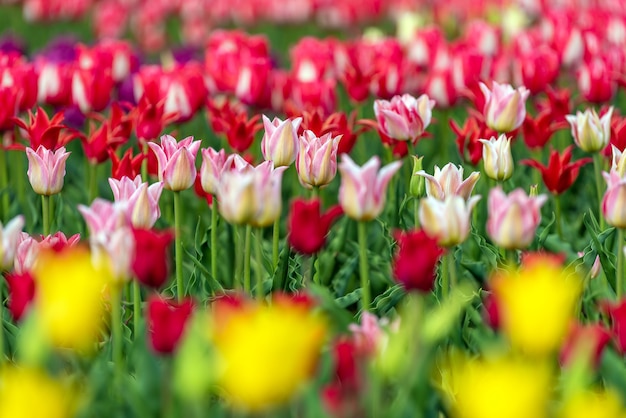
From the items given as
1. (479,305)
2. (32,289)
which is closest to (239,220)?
(32,289)

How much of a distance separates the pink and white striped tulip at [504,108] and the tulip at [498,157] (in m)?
0.40

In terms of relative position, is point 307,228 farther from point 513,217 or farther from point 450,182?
point 450,182

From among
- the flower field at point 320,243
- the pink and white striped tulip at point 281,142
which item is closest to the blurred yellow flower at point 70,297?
the flower field at point 320,243

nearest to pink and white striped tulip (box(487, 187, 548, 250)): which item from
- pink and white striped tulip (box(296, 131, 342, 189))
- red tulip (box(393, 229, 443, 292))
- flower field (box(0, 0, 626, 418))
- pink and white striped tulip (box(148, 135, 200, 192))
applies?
flower field (box(0, 0, 626, 418))

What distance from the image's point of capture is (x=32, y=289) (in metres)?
2.15

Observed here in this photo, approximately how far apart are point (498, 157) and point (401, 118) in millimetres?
440

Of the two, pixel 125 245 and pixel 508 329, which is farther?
pixel 125 245

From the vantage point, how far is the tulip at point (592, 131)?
3.38 metres

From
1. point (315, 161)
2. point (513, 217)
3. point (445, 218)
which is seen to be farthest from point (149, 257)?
point (315, 161)

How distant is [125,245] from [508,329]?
0.78 metres

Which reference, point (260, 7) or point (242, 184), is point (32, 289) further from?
point (260, 7)

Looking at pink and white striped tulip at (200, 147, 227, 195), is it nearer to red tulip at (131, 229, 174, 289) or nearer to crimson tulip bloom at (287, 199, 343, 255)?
crimson tulip bloom at (287, 199, 343, 255)

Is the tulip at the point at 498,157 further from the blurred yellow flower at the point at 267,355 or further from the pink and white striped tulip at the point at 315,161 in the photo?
the blurred yellow flower at the point at 267,355

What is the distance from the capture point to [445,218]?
7.47ft
